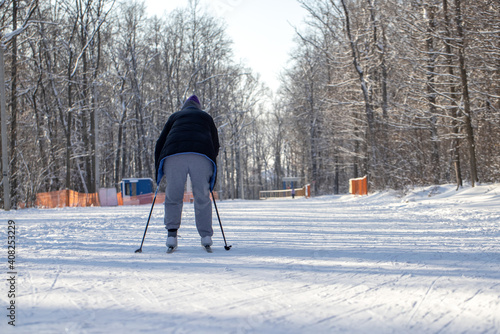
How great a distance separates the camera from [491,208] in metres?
10.0

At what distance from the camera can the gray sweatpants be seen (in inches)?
192

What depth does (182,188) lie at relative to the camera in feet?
16.2

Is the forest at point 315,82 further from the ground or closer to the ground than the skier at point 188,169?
further from the ground

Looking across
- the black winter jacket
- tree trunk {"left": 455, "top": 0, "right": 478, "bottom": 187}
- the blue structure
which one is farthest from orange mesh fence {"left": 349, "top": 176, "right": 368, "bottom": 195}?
the black winter jacket

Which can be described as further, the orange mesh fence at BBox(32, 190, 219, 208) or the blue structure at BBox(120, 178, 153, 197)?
the blue structure at BBox(120, 178, 153, 197)

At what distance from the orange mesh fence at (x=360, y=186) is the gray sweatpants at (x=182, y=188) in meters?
19.8

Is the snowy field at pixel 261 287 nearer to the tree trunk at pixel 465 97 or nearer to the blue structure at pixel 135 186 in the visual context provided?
the tree trunk at pixel 465 97

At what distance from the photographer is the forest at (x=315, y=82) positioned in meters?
14.7

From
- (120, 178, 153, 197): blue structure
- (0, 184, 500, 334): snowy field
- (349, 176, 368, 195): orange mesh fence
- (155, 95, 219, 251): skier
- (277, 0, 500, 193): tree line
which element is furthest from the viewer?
(120, 178, 153, 197): blue structure

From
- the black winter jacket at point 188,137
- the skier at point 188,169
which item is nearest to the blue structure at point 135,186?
the black winter jacket at point 188,137

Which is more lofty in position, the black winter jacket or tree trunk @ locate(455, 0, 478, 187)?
tree trunk @ locate(455, 0, 478, 187)

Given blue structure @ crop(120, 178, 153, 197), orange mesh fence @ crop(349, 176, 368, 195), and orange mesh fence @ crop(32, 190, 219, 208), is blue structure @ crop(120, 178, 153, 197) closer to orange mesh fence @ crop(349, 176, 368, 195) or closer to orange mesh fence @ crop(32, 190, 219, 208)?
orange mesh fence @ crop(32, 190, 219, 208)

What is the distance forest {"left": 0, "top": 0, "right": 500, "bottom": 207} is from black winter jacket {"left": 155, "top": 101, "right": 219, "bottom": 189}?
396 inches

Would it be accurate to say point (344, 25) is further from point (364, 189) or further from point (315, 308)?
point (315, 308)
